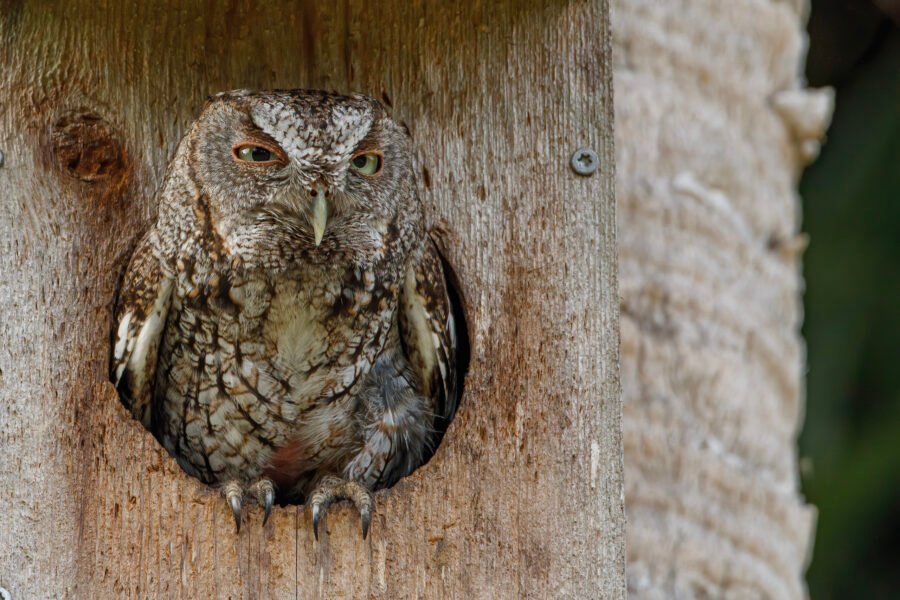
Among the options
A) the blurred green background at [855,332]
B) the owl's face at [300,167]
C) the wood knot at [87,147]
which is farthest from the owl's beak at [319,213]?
the blurred green background at [855,332]

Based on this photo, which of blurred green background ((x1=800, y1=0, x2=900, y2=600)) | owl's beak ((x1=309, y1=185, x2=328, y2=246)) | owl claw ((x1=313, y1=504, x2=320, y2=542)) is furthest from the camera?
blurred green background ((x1=800, y1=0, x2=900, y2=600))

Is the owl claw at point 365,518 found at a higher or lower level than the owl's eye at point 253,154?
lower

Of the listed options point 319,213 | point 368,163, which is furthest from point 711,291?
point 319,213

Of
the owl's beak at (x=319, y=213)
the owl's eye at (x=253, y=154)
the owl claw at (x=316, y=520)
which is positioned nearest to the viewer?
the owl claw at (x=316, y=520)

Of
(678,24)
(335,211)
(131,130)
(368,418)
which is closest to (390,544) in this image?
(368,418)

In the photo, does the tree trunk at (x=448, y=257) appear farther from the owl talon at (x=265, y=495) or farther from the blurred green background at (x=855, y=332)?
the blurred green background at (x=855, y=332)

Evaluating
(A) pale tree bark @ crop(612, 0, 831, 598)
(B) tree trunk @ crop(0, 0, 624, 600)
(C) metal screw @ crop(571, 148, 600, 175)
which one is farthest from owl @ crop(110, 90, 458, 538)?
(A) pale tree bark @ crop(612, 0, 831, 598)

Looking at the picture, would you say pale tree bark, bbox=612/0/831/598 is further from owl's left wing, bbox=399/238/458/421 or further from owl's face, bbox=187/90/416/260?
owl's face, bbox=187/90/416/260
